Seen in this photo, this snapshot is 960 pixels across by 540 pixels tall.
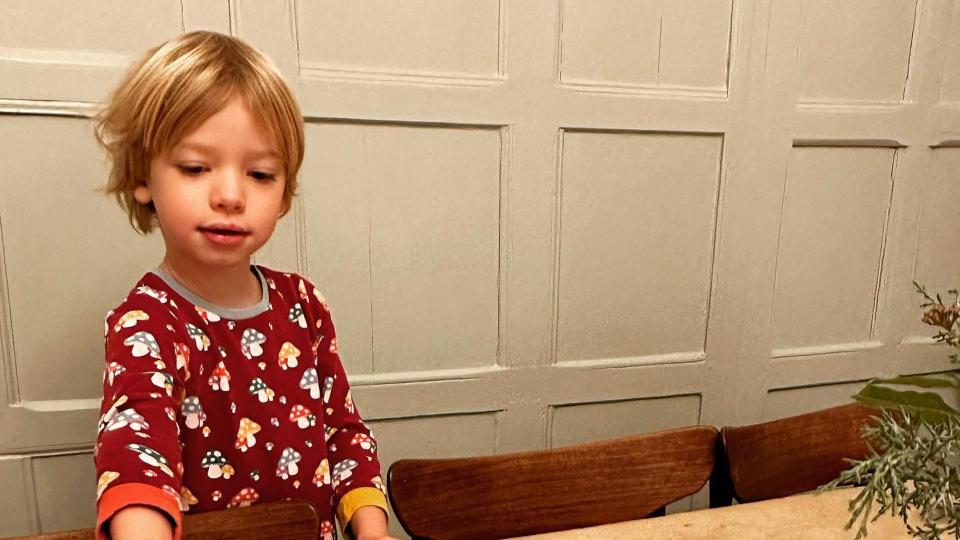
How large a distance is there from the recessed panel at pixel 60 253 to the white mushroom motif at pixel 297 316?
577 mm

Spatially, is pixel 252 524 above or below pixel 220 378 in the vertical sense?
below

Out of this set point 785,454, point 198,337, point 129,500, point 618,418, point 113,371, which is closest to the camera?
point 129,500

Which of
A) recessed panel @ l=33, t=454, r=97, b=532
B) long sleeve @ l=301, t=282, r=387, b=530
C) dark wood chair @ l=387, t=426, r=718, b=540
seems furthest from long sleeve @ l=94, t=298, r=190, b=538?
recessed panel @ l=33, t=454, r=97, b=532

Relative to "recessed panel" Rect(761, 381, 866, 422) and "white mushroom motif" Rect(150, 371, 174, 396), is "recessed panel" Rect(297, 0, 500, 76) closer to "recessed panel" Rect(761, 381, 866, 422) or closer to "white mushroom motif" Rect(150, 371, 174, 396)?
"white mushroom motif" Rect(150, 371, 174, 396)

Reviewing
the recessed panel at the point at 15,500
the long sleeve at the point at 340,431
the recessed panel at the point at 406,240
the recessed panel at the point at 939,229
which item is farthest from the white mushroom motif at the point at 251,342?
the recessed panel at the point at 939,229

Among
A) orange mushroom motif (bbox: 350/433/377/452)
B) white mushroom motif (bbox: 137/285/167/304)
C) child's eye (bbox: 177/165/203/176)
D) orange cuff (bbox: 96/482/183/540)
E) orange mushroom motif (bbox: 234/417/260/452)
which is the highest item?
child's eye (bbox: 177/165/203/176)

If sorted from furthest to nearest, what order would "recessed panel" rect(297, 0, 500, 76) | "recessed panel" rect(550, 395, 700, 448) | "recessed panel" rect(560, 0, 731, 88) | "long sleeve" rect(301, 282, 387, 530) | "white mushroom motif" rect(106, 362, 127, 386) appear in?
"recessed panel" rect(550, 395, 700, 448), "recessed panel" rect(560, 0, 731, 88), "recessed panel" rect(297, 0, 500, 76), "long sleeve" rect(301, 282, 387, 530), "white mushroom motif" rect(106, 362, 127, 386)

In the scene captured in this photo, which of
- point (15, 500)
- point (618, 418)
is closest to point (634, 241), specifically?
point (618, 418)

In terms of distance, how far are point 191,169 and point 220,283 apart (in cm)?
18

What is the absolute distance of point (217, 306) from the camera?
0.86 metres

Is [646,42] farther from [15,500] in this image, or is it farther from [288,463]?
[15,500]

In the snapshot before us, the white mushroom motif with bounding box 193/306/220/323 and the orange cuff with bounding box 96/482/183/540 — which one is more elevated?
the white mushroom motif with bounding box 193/306/220/323

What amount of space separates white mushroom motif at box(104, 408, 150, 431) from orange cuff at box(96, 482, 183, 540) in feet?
0.22

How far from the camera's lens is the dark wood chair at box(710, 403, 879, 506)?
114 centimetres
